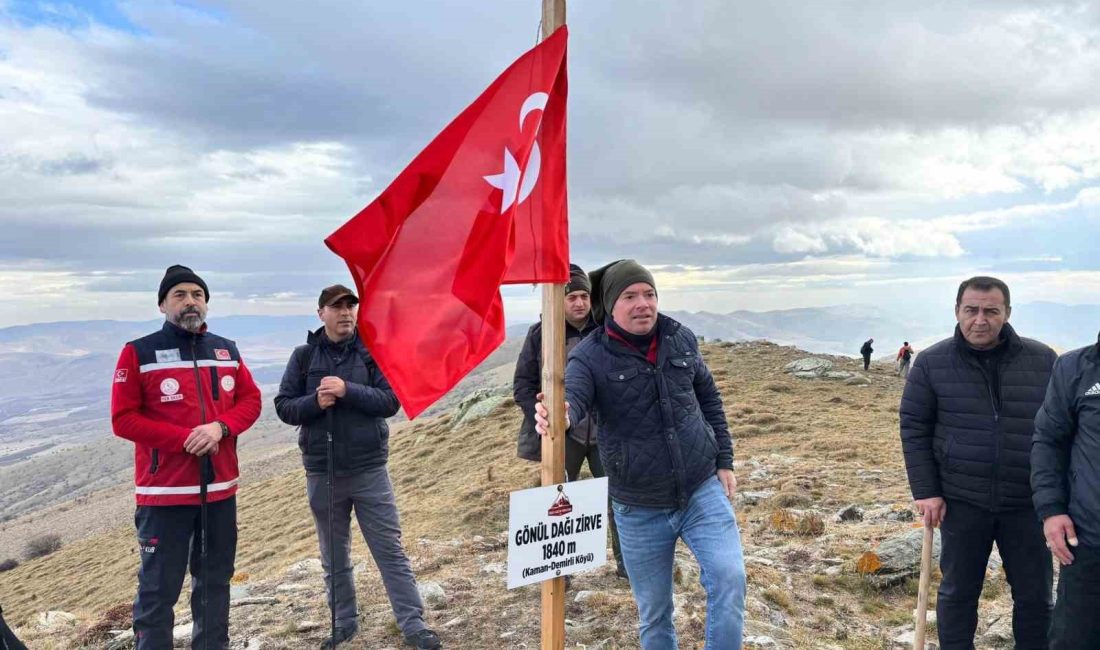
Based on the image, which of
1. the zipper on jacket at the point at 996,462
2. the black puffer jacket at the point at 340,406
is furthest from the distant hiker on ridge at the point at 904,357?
the black puffer jacket at the point at 340,406

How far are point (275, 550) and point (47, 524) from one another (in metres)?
86.3

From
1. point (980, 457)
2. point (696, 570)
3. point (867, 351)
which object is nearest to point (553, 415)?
point (980, 457)

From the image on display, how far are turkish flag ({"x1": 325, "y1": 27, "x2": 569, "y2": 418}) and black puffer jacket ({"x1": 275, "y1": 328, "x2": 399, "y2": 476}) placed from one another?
2039mm

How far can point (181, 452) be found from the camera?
206 inches

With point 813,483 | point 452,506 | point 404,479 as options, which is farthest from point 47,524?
point 813,483

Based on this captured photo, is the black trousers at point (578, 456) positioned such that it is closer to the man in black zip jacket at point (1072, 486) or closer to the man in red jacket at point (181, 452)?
Result: the man in red jacket at point (181, 452)

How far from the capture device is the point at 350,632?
6531mm

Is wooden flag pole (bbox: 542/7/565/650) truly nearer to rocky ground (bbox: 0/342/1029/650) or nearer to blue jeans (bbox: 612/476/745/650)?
blue jeans (bbox: 612/476/745/650)

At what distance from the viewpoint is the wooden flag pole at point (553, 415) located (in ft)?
12.6

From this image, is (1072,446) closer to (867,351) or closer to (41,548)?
(867,351)

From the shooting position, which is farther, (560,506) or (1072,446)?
(1072,446)

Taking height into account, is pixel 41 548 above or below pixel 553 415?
below

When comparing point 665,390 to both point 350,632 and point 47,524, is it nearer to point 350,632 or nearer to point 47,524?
point 350,632

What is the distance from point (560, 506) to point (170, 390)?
341 centimetres
